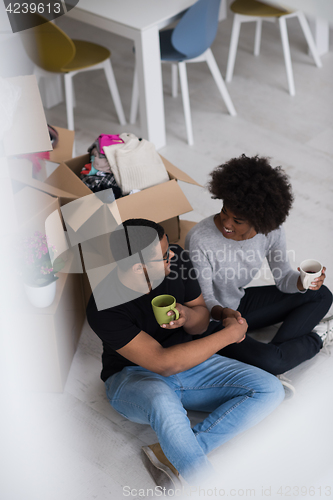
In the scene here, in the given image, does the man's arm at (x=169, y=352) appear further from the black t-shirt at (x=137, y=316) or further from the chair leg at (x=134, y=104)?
the chair leg at (x=134, y=104)

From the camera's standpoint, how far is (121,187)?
72.7 inches

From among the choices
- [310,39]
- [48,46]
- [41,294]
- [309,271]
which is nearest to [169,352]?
[41,294]

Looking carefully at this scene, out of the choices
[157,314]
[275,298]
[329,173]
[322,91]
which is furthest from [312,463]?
[322,91]

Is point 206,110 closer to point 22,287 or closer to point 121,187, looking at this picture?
point 121,187

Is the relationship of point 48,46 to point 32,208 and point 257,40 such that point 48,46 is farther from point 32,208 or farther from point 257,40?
point 257,40

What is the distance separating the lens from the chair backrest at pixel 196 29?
8.35 feet

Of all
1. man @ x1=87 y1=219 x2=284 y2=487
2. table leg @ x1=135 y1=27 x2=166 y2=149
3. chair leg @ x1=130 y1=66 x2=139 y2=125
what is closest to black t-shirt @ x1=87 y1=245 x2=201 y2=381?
man @ x1=87 y1=219 x2=284 y2=487

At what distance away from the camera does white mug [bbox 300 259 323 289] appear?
1486 millimetres

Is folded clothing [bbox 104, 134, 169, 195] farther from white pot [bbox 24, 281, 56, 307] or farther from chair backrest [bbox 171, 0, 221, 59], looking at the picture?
chair backrest [bbox 171, 0, 221, 59]

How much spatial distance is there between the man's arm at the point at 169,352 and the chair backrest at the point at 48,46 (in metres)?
1.75

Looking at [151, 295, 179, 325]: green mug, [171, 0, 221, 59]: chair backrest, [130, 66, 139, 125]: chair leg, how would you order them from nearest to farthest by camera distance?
[151, 295, 179, 325]: green mug
[171, 0, 221, 59]: chair backrest
[130, 66, 139, 125]: chair leg

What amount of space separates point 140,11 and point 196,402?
2036 millimetres

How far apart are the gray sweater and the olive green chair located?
1424 mm

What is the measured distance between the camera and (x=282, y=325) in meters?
1.67
